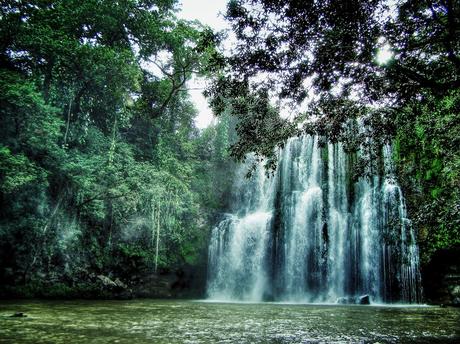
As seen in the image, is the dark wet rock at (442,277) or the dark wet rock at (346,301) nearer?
the dark wet rock at (442,277)

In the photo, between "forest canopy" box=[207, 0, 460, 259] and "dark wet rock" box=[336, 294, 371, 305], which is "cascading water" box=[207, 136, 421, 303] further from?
"forest canopy" box=[207, 0, 460, 259]

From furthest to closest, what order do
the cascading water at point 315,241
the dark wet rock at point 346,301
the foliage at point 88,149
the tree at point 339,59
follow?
the cascading water at point 315,241
the dark wet rock at point 346,301
the foliage at point 88,149
the tree at point 339,59

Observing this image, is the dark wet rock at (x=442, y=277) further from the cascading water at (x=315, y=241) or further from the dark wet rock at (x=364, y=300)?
the dark wet rock at (x=364, y=300)

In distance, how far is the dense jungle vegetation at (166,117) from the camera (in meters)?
6.08

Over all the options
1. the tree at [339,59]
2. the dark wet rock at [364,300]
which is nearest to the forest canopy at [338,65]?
the tree at [339,59]

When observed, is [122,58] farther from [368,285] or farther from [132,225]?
[368,285]

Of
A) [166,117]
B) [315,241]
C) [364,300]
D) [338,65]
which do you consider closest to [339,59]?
[338,65]

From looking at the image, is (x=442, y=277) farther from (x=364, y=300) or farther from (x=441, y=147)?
(x=441, y=147)

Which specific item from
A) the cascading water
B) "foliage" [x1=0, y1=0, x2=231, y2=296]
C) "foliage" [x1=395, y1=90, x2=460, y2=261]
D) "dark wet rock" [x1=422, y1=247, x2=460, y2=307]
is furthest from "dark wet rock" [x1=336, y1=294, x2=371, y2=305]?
"foliage" [x1=0, y1=0, x2=231, y2=296]

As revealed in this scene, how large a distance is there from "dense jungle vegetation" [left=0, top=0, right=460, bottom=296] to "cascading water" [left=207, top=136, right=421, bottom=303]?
1.81 meters

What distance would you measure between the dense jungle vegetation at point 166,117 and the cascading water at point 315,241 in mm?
1807

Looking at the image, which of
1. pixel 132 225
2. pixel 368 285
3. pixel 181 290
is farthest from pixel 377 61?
pixel 181 290

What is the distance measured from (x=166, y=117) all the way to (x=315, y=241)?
15168 mm

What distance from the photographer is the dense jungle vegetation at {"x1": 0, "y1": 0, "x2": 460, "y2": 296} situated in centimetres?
608
